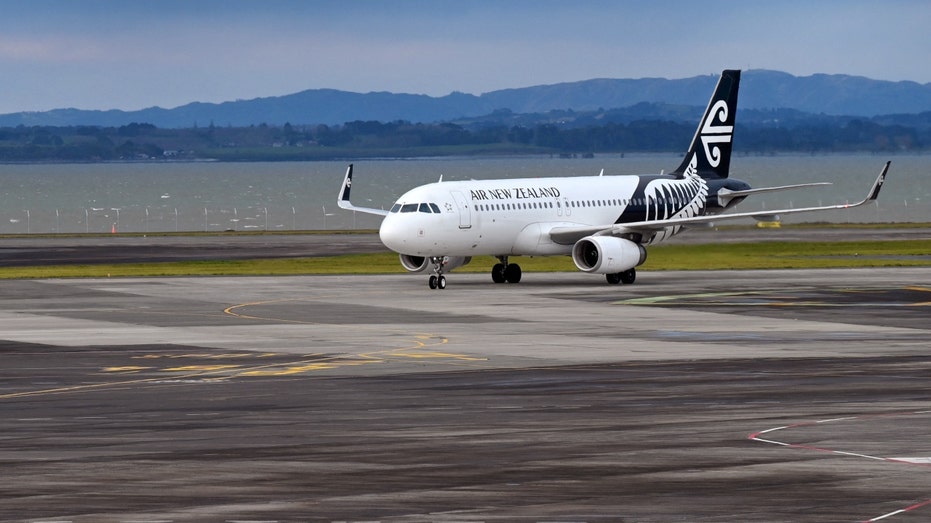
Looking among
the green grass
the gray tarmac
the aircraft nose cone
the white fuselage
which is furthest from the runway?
the green grass

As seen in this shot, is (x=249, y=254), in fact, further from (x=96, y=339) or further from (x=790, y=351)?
(x=790, y=351)

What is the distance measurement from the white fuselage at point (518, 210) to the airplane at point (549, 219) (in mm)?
37

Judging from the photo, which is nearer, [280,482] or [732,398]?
[280,482]

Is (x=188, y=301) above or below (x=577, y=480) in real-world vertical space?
below

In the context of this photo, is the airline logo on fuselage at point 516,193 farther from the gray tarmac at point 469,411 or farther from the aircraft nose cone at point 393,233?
the gray tarmac at point 469,411

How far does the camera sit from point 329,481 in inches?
749

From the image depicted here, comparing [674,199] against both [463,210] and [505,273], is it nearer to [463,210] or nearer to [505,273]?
[505,273]

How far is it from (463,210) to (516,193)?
3.04 m

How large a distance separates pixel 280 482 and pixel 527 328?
2413cm

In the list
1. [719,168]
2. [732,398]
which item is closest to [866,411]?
[732,398]

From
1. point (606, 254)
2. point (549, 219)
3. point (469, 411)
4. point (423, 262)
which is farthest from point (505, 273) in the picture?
point (469, 411)

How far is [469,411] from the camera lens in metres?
25.7

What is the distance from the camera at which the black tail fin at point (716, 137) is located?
69.9m

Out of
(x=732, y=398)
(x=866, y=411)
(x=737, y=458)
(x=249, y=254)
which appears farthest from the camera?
(x=249, y=254)
